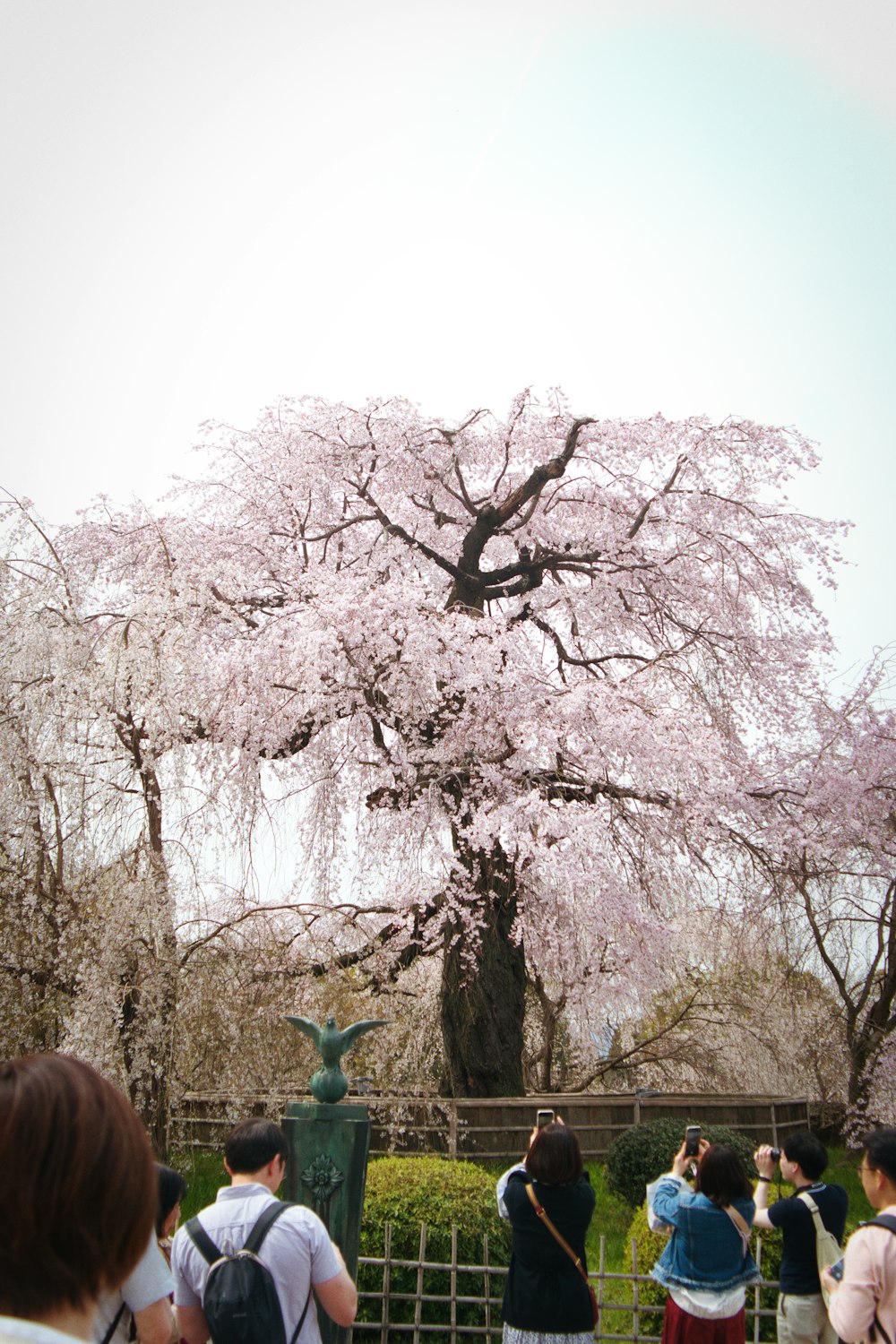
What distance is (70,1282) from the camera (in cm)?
135

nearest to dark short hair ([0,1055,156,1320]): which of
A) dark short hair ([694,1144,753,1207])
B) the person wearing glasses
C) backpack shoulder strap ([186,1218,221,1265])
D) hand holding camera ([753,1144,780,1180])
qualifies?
backpack shoulder strap ([186,1218,221,1265])

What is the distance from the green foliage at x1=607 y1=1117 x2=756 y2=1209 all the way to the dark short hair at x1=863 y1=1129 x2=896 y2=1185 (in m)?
5.96

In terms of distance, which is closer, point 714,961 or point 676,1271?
point 676,1271

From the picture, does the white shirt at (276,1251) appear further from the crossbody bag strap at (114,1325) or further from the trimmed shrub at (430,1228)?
the trimmed shrub at (430,1228)

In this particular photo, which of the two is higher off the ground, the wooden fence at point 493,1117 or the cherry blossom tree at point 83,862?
the cherry blossom tree at point 83,862

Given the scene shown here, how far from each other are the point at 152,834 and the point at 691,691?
253 inches

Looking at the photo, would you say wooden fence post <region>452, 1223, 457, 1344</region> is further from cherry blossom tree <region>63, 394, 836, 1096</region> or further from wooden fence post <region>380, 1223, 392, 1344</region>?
cherry blossom tree <region>63, 394, 836, 1096</region>

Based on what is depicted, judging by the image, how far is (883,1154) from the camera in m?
2.96

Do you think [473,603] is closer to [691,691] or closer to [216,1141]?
[691,691]

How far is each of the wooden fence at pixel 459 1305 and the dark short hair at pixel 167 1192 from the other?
8.25 feet

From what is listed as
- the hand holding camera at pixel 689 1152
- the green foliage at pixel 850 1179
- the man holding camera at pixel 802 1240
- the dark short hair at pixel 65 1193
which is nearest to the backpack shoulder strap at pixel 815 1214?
the man holding camera at pixel 802 1240

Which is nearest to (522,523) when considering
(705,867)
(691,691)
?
(691,691)

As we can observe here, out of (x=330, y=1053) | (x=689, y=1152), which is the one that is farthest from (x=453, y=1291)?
(x=689, y=1152)

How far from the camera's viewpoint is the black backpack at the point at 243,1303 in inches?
101
